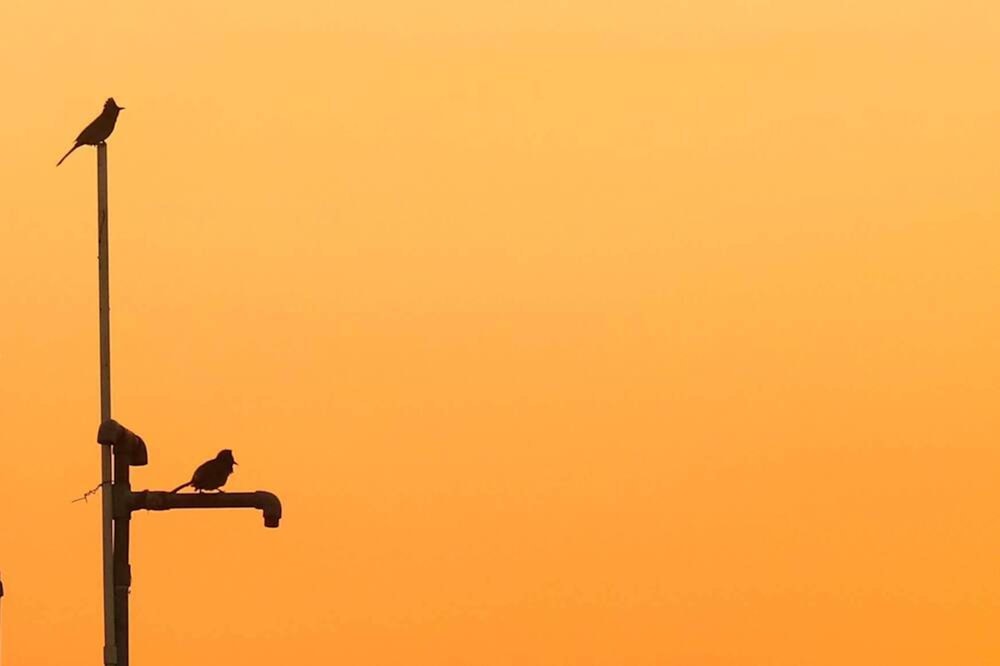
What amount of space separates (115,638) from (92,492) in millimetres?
1407

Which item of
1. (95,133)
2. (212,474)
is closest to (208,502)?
(212,474)

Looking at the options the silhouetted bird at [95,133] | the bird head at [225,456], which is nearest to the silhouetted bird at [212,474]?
the bird head at [225,456]

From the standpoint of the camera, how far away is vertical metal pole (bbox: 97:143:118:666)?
21.1 m

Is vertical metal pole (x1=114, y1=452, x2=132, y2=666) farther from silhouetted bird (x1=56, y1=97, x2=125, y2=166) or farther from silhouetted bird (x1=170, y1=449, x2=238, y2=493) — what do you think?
silhouetted bird (x1=56, y1=97, x2=125, y2=166)

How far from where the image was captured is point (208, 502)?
21469mm

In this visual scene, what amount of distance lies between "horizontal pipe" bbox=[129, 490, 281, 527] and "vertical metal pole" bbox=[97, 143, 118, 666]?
32cm

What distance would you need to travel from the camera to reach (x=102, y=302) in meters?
22.0

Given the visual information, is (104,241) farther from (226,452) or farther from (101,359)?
(226,452)

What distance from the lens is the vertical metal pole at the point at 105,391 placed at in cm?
2109

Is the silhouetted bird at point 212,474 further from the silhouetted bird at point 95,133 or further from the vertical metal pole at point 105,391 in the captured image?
the silhouetted bird at point 95,133

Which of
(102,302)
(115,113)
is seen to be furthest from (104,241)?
(115,113)

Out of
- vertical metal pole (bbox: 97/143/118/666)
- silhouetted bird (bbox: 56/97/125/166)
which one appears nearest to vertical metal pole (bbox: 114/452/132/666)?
vertical metal pole (bbox: 97/143/118/666)

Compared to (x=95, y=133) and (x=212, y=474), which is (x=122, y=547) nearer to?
(x=212, y=474)

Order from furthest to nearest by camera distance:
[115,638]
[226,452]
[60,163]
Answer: [60,163] < [226,452] < [115,638]
